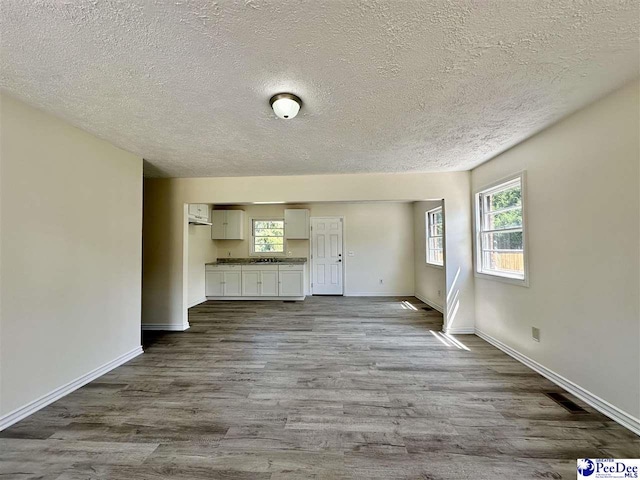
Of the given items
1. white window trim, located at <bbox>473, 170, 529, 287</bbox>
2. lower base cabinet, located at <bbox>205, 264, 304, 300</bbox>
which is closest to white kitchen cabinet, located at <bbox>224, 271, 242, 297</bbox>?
lower base cabinet, located at <bbox>205, 264, 304, 300</bbox>

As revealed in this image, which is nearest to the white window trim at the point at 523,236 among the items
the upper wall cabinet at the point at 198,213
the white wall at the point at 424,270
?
the white wall at the point at 424,270

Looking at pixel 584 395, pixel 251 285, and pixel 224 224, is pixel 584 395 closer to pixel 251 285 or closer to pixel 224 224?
pixel 251 285

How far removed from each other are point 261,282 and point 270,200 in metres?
2.69

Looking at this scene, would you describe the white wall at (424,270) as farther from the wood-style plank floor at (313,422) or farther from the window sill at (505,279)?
the wood-style plank floor at (313,422)

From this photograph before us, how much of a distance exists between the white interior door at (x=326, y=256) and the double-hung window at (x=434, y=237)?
6.77 ft

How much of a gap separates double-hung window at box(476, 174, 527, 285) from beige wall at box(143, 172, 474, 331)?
186mm

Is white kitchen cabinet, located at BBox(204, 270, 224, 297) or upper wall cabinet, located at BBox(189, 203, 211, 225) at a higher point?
upper wall cabinet, located at BBox(189, 203, 211, 225)

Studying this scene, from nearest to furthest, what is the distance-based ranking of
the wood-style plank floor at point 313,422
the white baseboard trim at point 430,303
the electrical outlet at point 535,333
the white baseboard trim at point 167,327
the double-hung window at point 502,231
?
the wood-style plank floor at point 313,422 < the electrical outlet at point 535,333 < the double-hung window at point 502,231 < the white baseboard trim at point 167,327 < the white baseboard trim at point 430,303

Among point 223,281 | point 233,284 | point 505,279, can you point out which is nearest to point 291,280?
point 233,284

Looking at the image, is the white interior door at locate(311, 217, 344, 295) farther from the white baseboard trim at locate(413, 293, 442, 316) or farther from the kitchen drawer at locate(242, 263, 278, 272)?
the white baseboard trim at locate(413, 293, 442, 316)

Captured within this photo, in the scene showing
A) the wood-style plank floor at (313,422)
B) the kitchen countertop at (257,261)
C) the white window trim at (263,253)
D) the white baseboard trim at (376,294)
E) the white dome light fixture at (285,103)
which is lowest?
the wood-style plank floor at (313,422)

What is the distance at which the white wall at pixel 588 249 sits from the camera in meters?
1.77

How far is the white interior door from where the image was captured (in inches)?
265

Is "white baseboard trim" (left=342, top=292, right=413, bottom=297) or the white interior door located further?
the white interior door
